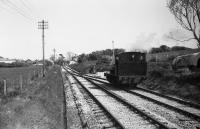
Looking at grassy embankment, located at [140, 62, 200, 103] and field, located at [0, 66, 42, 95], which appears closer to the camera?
grassy embankment, located at [140, 62, 200, 103]

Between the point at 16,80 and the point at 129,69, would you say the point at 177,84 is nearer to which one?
the point at 129,69

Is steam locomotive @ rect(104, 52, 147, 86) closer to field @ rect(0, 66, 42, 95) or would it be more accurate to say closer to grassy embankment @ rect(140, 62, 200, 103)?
grassy embankment @ rect(140, 62, 200, 103)

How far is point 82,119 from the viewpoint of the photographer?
9422 mm

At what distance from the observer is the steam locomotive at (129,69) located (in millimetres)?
20062

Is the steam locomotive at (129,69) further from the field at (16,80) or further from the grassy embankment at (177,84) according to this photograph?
the field at (16,80)

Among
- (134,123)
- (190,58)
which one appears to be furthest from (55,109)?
(190,58)

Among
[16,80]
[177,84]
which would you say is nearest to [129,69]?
[177,84]

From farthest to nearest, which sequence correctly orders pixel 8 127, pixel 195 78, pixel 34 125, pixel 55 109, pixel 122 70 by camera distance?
pixel 122 70, pixel 195 78, pixel 55 109, pixel 34 125, pixel 8 127

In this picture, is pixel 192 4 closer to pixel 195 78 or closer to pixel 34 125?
pixel 195 78

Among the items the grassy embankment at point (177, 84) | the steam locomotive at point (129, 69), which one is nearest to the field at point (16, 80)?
the steam locomotive at point (129, 69)

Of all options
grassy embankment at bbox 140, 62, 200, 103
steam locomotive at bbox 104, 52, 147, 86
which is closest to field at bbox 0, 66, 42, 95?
steam locomotive at bbox 104, 52, 147, 86

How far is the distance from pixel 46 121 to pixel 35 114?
140cm

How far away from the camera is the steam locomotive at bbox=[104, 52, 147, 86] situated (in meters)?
20.1

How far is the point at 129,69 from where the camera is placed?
2023 centimetres
